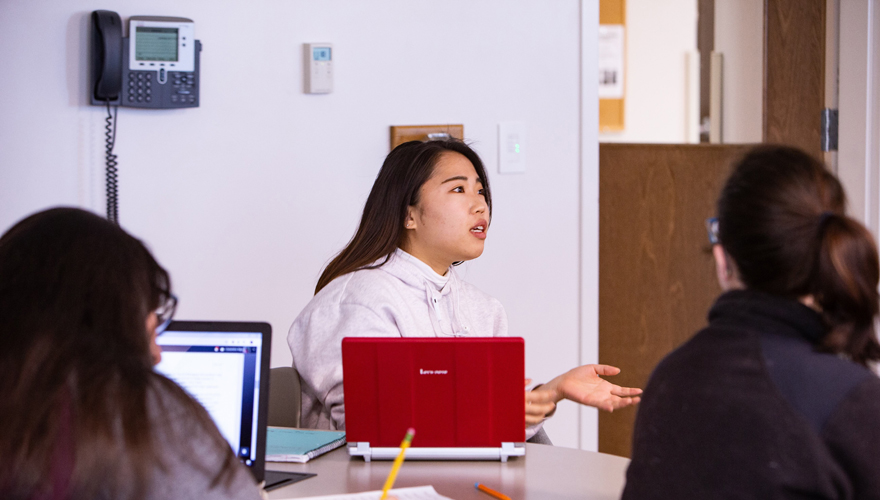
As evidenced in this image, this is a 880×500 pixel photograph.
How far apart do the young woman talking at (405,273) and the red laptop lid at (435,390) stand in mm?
325

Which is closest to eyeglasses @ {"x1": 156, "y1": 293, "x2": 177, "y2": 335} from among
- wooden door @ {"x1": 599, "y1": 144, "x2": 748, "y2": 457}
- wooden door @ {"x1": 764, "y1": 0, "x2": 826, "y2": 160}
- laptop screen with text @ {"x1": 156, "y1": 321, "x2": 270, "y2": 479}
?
laptop screen with text @ {"x1": 156, "y1": 321, "x2": 270, "y2": 479}

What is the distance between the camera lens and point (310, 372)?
1.82 meters

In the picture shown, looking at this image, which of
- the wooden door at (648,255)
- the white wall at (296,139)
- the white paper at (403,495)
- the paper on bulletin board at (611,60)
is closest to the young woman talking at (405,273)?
the white paper at (403,495)

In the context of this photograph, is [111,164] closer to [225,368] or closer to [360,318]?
[360,318]

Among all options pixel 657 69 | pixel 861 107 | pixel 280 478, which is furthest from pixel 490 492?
pixel 657 69

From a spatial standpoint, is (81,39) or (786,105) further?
(786,105)

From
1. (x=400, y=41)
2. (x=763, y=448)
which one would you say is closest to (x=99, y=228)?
(x=763, y=448)

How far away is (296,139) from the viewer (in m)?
2.59

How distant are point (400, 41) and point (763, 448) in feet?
6.59

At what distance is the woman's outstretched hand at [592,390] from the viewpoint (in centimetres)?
156

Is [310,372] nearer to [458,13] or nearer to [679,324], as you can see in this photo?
[458,13]

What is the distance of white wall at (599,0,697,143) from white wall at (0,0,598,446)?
7.09ft

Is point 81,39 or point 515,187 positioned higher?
point 81,39

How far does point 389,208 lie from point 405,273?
0.57ft
